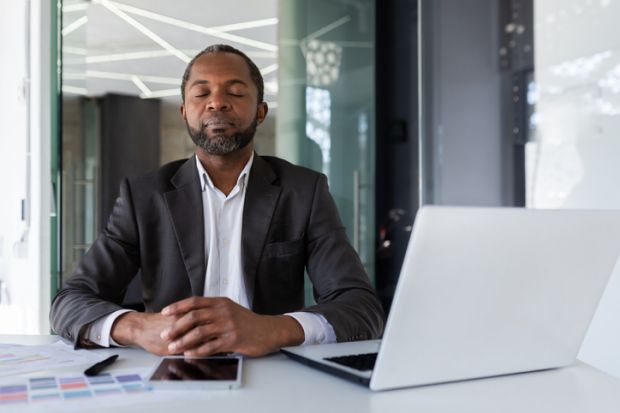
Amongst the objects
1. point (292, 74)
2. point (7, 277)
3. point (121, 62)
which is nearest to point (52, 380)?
point (121, 62)

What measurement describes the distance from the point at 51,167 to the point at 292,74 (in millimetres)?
1443

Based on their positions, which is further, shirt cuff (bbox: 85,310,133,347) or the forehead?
the forehead

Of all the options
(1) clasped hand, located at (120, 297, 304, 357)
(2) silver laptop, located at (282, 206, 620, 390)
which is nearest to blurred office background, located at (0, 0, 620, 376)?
(2) silver laptop, located at (282, 206, 620, 390)

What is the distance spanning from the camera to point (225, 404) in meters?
0.95

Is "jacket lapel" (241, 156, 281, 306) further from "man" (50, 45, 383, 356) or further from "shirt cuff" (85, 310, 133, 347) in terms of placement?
"shirt cuff" (85, 310, 133, 347)

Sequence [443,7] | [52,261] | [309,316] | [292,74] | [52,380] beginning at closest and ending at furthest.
A: [52,380] < [309,316] < [52,261] < [292,74] < [443,7]

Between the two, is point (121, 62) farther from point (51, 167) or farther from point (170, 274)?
point (170, 274)

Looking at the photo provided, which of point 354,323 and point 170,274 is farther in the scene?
point 170,274

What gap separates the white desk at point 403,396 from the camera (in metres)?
0.94

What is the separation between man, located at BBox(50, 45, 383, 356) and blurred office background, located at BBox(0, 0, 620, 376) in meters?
1.46

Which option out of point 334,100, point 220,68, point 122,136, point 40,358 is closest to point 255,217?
point 220,68

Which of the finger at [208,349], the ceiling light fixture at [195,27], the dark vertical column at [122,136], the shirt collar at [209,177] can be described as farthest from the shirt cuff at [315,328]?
the ceiling light fixture at [195,27]

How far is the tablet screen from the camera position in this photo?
41.7 inches

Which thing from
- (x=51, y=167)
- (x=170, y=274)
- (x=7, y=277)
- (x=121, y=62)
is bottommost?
(x=7, y=277)
